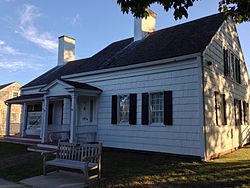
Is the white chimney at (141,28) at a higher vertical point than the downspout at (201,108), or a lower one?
higher

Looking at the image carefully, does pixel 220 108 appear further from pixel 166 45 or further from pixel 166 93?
pixel 166 45

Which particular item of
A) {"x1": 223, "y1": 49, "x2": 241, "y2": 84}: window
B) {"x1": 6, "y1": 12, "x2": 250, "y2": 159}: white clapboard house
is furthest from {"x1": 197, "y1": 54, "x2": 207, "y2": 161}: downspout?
{"x1": 223, "y1": 49, "x2": 241, "y2": 84}: window

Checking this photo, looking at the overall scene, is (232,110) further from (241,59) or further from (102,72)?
(102,72)

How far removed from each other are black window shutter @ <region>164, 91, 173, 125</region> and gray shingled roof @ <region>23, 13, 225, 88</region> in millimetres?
1783

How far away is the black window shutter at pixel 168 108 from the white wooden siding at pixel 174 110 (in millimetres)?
150

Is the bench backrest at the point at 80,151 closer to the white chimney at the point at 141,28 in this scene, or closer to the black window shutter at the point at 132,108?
the black window shutter at the point at 132,108

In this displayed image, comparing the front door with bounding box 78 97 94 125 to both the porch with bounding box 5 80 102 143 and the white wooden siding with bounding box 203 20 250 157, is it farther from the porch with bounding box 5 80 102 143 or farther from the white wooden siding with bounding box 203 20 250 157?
the white wooden siding with bounding box 203 20 250 157

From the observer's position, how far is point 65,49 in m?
22.7

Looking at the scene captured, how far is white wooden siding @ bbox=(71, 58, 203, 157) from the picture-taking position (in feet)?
34.0

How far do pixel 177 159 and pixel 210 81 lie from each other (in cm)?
383

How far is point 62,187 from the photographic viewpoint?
649cm

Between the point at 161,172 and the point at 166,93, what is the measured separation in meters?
4.28

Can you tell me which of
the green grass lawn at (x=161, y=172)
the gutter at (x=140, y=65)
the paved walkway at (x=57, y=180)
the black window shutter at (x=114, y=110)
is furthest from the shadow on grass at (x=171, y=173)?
the gutter at (x=140, y=65)

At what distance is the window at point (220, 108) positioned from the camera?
11741 mm
